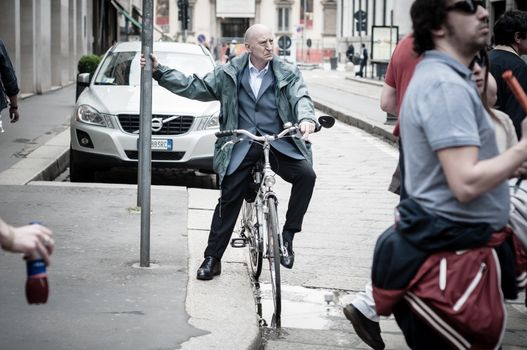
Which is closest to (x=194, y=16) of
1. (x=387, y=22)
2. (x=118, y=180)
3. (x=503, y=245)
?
(x=387, y=22)

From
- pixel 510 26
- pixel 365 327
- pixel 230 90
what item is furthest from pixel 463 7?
pixel 230 90

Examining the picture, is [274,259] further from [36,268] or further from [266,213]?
[36,268]

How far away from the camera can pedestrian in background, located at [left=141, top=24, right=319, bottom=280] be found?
6379mm

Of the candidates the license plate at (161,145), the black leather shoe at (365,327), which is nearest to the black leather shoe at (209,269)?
the black leather shoe at (365,327)

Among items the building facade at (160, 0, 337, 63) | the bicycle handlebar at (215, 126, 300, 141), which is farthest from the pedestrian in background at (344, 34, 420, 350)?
the building facade at (160, 0, 337, 63)

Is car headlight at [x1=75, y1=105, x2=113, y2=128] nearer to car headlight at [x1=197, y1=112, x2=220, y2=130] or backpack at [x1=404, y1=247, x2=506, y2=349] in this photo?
car headlight at [x1=197, y1=112, x2=220, y2=130]

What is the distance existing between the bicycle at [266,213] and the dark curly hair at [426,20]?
2420 millimetres

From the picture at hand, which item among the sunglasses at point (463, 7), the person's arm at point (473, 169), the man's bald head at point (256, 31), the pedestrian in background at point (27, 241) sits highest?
the sunglasses at point (463, 7)

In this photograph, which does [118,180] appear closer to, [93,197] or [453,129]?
[93,197]

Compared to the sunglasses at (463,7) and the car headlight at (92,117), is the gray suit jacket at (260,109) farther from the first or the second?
the car headlight at (92,117)

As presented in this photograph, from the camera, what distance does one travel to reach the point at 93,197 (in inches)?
370

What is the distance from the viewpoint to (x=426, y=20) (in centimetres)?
347

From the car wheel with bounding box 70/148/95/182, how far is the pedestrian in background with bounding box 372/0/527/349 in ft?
26.1

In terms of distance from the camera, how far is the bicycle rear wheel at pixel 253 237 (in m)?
6.39
